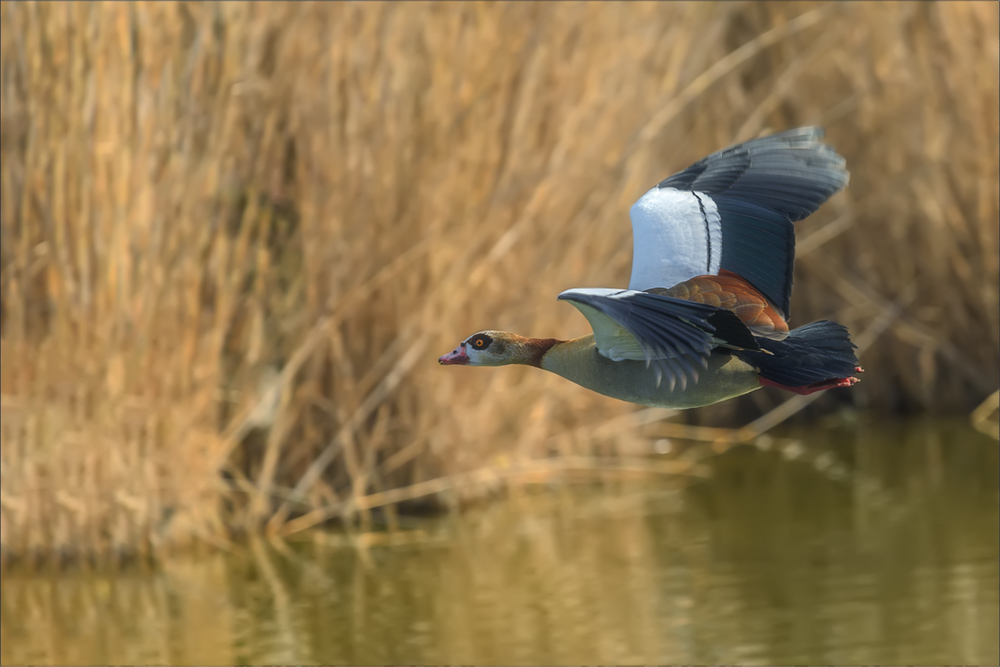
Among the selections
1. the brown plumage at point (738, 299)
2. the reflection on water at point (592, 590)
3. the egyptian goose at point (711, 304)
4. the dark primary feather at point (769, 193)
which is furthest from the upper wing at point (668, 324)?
the reflection on water at point (592, 590)

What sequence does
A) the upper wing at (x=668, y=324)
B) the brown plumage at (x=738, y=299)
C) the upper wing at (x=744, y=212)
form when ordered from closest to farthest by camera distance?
the upper wing at (x=668, y=324)
the brown plumage at (x=738, y=299)
the upper wing at (x=744, y=212)

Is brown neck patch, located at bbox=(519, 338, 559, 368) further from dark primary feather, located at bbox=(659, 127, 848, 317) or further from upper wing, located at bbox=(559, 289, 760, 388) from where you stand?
dark primary feather, located at bbox=(659, 127, 848, 317)

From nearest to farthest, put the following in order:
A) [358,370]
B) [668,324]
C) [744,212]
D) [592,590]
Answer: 1. [668,324]
2. [744,212]
3. [592,590]
4. [358,370]

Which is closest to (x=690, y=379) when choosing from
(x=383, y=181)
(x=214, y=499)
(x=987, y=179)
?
(x=383, y=181)

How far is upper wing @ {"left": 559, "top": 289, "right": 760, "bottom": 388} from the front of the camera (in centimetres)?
269

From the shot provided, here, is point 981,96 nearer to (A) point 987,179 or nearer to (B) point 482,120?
(A) point 987,179

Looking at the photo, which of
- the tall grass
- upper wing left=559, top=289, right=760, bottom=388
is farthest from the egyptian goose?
the tall grass

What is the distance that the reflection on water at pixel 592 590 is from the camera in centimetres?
569

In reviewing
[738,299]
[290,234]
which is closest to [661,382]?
[738,299]

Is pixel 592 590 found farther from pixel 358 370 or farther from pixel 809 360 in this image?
pixel 809 360

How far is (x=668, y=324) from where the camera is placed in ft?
8.90

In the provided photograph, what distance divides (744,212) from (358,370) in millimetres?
3533

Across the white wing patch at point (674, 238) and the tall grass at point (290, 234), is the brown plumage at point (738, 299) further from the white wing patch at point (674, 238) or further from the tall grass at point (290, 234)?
the tall grass at point (290, 234)

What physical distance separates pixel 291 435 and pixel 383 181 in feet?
4.14
